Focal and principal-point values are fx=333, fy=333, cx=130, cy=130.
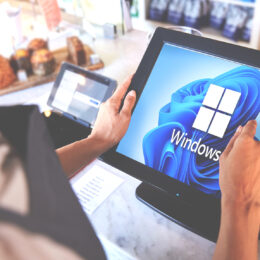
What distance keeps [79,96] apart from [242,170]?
0.67m

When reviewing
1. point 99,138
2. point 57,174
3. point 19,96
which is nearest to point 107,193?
point 99,138

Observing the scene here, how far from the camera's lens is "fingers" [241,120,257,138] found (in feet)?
2.24

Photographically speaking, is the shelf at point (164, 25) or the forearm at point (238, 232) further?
the shelf at point (164, 25)

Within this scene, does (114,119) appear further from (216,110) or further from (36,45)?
(36,45)

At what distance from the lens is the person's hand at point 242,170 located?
2.09 feet

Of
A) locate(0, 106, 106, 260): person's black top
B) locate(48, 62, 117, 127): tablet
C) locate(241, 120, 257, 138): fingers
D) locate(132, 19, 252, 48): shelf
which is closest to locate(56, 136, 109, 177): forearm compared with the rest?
locate(48, 62, 117, 127): tablet

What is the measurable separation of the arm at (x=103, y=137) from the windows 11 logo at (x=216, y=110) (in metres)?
0.19

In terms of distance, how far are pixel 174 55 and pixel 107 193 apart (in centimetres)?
42

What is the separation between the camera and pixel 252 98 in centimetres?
71

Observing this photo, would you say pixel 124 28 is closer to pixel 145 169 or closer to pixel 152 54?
pixel 152 54

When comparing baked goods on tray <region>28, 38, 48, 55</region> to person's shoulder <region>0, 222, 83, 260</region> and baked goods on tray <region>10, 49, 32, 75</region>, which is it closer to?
baked goods on tray <region>10, 49, 32, 75</region>

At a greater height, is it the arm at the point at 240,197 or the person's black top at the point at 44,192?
the person's black top at the point at 44,192

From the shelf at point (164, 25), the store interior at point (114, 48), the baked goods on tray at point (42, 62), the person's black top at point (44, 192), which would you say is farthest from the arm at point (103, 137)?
the shelf at point (164, 25)

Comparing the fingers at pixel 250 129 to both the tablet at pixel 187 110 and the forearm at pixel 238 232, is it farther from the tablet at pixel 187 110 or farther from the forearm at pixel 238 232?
the forearm at pixel 238 232
